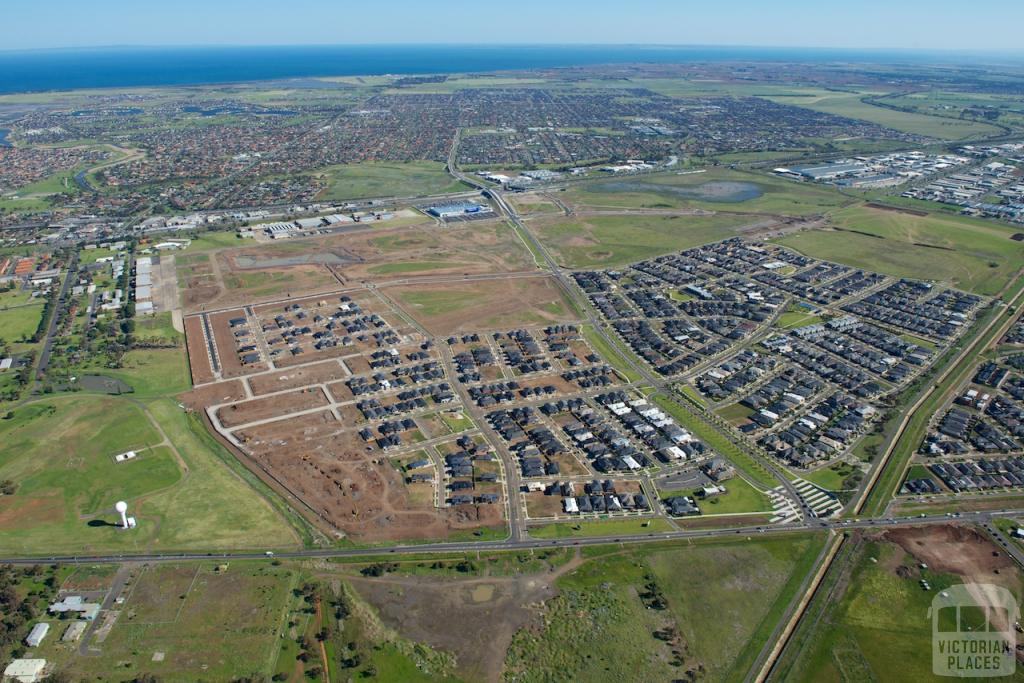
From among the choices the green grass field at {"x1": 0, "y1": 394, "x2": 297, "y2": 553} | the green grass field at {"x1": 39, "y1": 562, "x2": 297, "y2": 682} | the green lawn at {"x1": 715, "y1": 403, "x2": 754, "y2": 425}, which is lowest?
the green lawn at {"x1": 715, "y1": 403, "x2": 754, "y2": 425}

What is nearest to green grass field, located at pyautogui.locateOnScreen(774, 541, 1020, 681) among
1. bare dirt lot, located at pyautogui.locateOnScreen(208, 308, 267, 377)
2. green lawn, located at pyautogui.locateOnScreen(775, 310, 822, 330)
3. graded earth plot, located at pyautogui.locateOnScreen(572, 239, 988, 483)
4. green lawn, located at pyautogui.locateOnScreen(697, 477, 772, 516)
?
green lawn, located at pyautogui.locateOnScreen(697, 477, 772, 516)

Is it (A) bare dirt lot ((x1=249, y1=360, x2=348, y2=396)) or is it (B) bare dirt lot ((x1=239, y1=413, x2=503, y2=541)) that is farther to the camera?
(A) bare dirt lot ((x1=249, y1=360, x2=348, y2=396))

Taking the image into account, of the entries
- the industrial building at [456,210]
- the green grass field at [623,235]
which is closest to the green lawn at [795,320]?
the green grass field at [623,235]

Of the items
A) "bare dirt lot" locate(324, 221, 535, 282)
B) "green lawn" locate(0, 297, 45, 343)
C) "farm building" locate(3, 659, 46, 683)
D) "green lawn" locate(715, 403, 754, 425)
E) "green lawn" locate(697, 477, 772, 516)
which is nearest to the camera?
"farm building" locate(3, 659, 46, 683)

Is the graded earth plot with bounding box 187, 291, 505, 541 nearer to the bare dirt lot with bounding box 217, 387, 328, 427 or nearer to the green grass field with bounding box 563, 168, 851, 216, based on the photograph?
the bare dirt lot with bounding box 217, 387, 328, 427

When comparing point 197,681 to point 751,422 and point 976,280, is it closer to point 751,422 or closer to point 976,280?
point 751,422

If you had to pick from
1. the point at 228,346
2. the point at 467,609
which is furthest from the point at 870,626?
the point at 228,346
